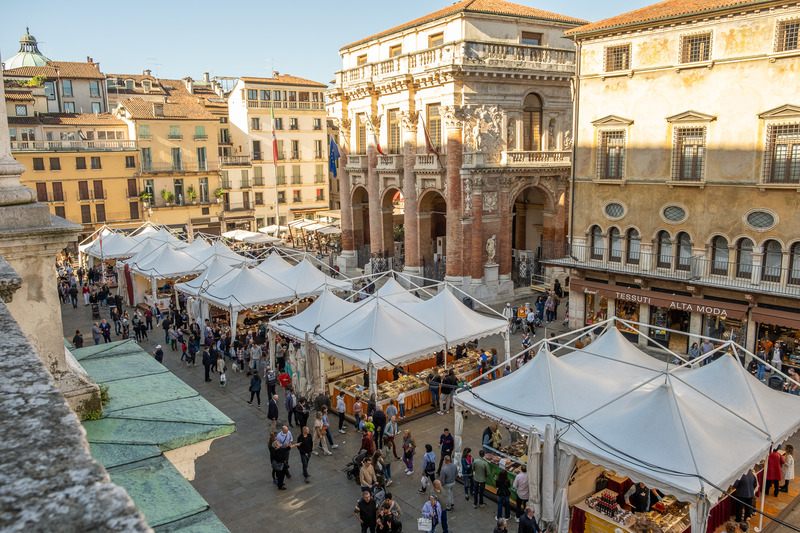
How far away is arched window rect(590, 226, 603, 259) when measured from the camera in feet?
88.0

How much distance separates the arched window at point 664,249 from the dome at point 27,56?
69.6m

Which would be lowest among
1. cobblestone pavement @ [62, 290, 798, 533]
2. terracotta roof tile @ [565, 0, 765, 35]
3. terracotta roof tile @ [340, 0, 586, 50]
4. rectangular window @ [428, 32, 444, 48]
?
cobblestone pavement @ [62, 290, 798, 533]

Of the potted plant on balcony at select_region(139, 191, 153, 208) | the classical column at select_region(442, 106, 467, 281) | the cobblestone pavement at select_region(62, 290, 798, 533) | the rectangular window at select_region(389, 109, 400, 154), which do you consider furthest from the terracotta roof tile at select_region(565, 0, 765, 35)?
the potted plant on balcony at select_region(139, 191, 153, 208)

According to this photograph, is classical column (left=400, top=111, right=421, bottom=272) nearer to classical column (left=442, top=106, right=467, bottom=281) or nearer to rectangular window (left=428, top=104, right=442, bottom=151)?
rectangular window (left=428, top=104, right=442, bottom=151)

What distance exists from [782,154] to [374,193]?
2277 centimetres

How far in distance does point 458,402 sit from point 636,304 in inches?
544

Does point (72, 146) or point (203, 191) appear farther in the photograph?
point (203, 191)

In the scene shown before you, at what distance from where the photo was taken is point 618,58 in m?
25.4

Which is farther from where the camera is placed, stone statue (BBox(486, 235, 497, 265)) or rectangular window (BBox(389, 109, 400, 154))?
rectangular window (BBox(389, 109, 400, 154))

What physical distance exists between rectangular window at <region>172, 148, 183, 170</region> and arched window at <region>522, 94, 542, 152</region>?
33.8m

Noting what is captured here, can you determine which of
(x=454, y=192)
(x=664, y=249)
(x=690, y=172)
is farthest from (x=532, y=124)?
(x=664, y=249)

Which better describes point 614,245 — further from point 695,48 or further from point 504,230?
point 504,230

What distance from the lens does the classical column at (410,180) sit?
1377 inches

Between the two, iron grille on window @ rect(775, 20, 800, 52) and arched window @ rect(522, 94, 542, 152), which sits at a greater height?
iron grille on window @ rect(775, 20, 800, 52)
